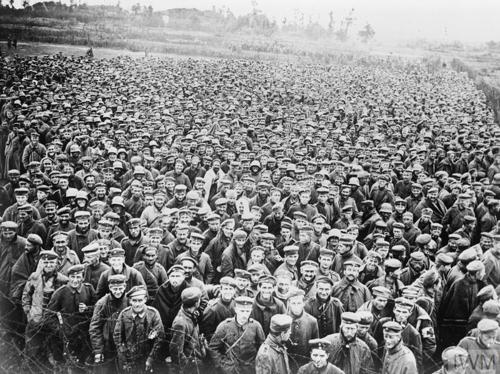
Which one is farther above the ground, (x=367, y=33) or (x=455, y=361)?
(x=367, y=33)

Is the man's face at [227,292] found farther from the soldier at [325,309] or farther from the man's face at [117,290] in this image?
the man's face at [117,290]

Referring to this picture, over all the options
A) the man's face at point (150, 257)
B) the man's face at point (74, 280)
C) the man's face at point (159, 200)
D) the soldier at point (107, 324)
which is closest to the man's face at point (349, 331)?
the soldier at point (107, 324)

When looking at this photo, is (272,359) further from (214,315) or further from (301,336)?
(214,315)

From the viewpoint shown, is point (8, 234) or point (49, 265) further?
point (8, 234)

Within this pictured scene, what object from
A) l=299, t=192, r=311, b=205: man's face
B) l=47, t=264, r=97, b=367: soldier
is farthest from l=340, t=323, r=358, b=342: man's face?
l=299, t=192, r=311, b=205: man's face

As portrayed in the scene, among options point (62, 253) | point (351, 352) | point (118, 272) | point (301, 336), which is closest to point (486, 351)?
point (351, 352)

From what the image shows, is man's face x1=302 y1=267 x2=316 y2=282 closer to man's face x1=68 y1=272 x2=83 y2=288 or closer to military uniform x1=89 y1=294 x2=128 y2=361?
military uniform x1=89 y1=294 x2=128 y2=361

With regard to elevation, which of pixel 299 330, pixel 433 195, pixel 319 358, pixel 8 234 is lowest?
pixel 299 330

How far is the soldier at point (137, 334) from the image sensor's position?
5086mm

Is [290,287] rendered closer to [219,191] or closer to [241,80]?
[219,191]

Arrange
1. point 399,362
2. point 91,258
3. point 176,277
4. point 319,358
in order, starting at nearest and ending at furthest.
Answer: point 319,358, point 399,362, point 176,277, point 91,258

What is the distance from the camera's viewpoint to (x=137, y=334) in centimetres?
510

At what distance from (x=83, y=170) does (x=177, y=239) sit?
4.61 meters

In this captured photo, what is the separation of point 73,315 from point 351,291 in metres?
3.54
